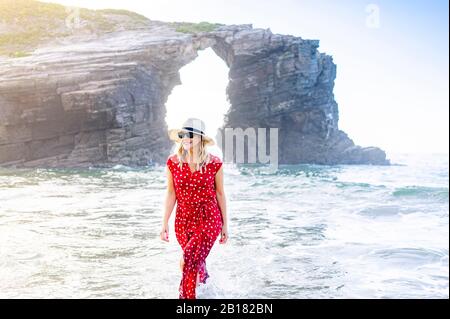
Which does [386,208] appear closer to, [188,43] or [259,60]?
[188,43]

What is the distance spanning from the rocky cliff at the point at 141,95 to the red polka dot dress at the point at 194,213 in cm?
3618

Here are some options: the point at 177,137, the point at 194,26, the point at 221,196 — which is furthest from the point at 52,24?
the point at 221,196

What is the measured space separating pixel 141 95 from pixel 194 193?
40.7 m

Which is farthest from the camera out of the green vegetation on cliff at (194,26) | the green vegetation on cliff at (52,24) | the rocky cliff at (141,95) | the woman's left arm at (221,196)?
the green vegetation on cliff at (194,26)

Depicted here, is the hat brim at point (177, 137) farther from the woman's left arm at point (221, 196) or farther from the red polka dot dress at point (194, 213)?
the woman's left arm at point (221, 196)

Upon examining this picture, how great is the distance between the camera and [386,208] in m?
12.8

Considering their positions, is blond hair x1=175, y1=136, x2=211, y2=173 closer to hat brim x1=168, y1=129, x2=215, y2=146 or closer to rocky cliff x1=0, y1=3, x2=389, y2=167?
hat brim x1=168, y1=129, x2=215, y2=146

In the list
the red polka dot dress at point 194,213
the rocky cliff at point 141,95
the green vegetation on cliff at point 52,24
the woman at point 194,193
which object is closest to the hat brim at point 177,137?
the woman at point 194,193

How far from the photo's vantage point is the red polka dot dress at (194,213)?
4.12 m

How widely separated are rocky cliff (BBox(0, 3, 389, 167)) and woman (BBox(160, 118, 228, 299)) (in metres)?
36.2

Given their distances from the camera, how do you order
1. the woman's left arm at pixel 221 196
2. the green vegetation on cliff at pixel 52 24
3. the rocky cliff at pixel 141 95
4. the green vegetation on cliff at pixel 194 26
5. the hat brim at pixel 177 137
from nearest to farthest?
the hat brim at pixel 177 137, the woman's left arm at pixel 221 196, the rocky cliff at pixel 141 95, the green vegetation on cliff at pixel 52 24, the green vegetation on cliff at pixel 194 26

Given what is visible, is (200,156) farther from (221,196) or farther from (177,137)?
(221,196)

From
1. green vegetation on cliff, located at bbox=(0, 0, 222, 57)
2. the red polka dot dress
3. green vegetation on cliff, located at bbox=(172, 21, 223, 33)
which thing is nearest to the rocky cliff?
green vegetation on cliff, located at bbox=(172, 21, 223, 33)
